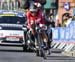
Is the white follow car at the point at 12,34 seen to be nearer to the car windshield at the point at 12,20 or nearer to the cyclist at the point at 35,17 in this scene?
the car windshield at the point at 12,20

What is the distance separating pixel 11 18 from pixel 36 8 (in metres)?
5.50

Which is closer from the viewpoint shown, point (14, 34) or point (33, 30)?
point (33, 30)

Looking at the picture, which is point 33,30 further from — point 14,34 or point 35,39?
point 14,34

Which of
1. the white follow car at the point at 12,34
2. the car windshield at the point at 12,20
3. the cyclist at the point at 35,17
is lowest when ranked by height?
the white follow car at the point at 12,34

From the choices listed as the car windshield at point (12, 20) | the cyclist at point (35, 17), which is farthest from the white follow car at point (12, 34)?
the cyclist at point (35, 17)

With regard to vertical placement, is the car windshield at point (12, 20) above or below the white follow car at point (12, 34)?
above

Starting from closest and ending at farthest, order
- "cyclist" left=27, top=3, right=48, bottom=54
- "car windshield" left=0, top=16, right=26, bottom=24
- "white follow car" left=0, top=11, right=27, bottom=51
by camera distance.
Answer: "cyclist" left=27, top=3, right=48, bottom=54
"white follow car" left=0, top=11, right=27, bottom=51
"car windshield" left=0, top=16, right=26, bottom=24

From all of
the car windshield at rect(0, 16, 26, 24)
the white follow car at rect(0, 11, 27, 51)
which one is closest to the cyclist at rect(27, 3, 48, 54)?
the white follow car at rect(0, 11, 27, 51)

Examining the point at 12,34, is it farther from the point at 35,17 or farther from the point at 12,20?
the point at 35,17

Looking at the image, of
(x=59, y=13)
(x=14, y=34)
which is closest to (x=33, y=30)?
(x=14, y=34)

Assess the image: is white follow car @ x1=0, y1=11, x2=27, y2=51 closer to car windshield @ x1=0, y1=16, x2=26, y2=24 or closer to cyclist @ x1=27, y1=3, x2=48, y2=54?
car windshield @ x1=0, y1=16, x2=26, y2=24

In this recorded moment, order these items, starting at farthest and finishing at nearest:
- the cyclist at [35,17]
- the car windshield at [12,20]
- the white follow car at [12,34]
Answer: the car windshield at [12,20]
the white follow car at [12,34]
the cyclist at [35,17]

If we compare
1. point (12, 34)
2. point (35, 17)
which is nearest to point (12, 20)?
point (12, 34)

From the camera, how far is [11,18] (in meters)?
23.2
